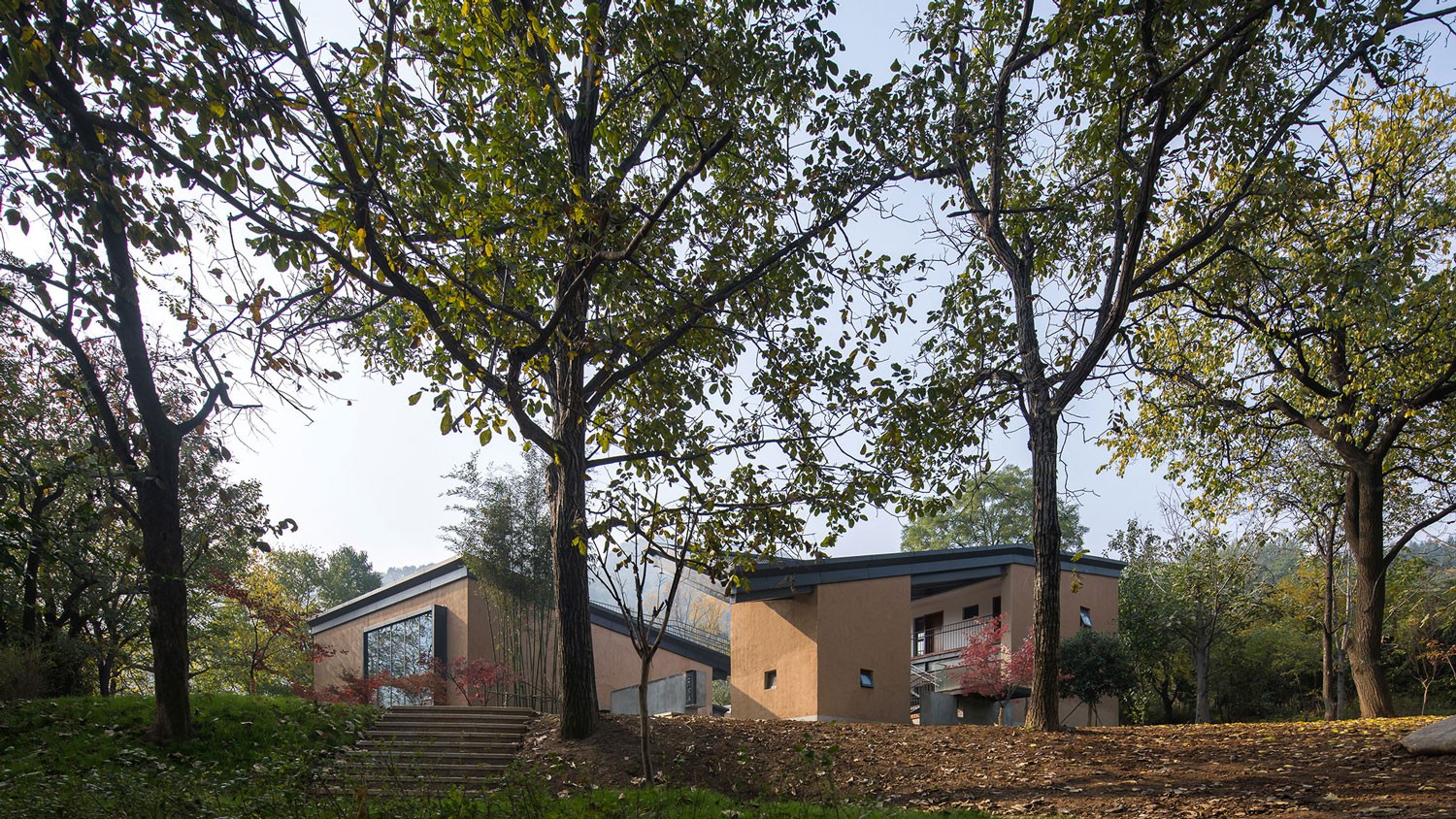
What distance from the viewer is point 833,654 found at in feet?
58.9

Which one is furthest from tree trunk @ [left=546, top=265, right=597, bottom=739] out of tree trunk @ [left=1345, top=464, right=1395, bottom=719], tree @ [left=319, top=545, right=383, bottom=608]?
tree @ [left=319, top=545, right=383, bottom=608]

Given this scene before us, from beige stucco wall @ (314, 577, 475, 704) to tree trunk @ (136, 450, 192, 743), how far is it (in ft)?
33.5

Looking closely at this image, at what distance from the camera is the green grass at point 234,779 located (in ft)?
18.4

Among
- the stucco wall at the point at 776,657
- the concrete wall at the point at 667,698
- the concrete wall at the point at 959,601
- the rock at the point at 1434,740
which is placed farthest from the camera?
the concrete wall at the point at 959,601

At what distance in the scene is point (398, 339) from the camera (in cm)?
1102

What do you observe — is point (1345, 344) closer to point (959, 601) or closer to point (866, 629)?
point (866, 629)

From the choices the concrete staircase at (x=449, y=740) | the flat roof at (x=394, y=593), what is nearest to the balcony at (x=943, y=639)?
the flat roof at (x=394, y=593)

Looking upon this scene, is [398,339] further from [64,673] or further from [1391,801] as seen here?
[1391,801]

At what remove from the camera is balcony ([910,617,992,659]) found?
22794mm

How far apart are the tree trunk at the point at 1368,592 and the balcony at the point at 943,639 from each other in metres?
8.82

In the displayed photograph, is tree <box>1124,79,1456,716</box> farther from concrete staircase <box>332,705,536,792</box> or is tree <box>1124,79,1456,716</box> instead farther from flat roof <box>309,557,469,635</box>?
flat roof <box>309,557,469,635</box>

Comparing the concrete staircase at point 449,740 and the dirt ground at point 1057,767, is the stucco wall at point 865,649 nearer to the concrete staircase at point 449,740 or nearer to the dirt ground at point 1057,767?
the dirt ground at point 1057,767

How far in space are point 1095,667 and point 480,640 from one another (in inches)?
559

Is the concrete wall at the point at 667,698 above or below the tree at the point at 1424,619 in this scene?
below
